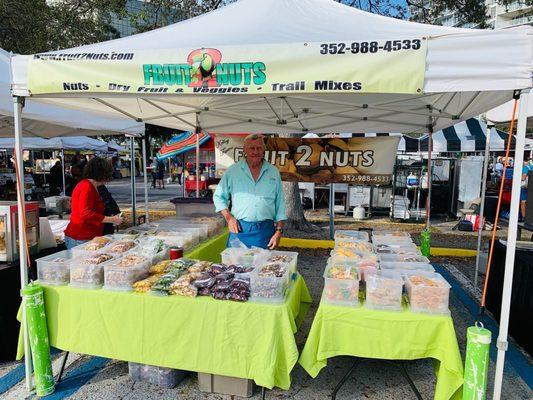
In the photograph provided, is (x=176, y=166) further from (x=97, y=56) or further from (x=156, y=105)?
(x=97, y=56)

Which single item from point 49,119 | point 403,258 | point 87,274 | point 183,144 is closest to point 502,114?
point 403,258

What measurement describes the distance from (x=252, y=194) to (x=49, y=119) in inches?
118

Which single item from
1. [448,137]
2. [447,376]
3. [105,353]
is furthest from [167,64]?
[448,137]

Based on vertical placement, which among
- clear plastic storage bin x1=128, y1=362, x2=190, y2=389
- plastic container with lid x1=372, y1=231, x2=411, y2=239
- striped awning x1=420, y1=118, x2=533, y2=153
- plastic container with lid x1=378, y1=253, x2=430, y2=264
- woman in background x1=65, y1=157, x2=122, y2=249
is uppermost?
striped awning x1=420, y1=118, x2=533, y2=153

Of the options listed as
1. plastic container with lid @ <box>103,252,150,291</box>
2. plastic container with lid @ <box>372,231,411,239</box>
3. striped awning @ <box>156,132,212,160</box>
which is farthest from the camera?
striped awning @ <box>156,132,212,160</box>

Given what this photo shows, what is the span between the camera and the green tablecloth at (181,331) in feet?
8.12

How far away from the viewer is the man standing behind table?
12.5ft

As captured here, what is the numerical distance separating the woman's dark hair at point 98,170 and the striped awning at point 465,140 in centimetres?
938

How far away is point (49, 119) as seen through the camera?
4.81 m

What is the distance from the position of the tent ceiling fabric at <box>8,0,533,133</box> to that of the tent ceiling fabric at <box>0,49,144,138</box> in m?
0.61

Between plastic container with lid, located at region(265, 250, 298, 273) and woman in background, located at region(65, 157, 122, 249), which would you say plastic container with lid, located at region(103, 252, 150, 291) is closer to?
plastic container with lid, located at region(265, 250, 298, 273)

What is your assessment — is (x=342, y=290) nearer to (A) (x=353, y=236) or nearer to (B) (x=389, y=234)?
(A) (x=353, y=236)

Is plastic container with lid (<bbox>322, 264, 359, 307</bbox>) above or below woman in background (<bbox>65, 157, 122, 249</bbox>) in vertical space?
below

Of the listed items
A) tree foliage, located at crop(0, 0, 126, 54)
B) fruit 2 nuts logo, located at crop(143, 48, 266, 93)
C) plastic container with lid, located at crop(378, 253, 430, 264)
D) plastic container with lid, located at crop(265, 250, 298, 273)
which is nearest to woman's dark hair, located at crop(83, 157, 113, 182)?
fruit 2 nuts logo, located at crop(143, 48, 266, 93)
